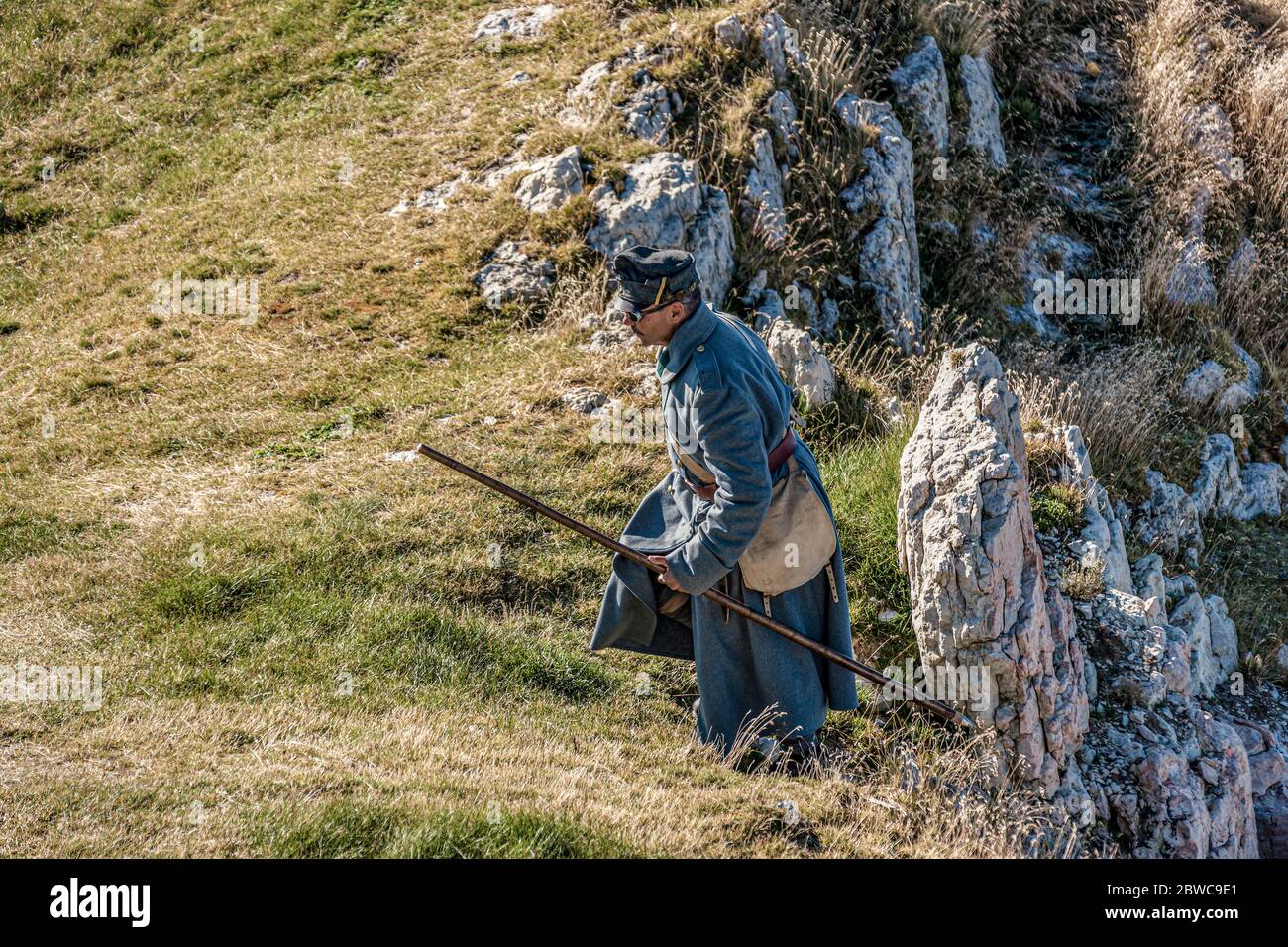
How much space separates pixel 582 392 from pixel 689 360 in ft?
13.4

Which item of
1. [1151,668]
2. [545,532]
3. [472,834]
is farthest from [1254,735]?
[472,834]

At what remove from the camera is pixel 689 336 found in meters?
4.99

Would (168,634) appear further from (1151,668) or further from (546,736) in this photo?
(1151,668)

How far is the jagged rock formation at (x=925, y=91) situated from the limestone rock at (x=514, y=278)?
5111 millimetres

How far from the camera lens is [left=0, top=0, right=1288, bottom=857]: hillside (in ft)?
17.5

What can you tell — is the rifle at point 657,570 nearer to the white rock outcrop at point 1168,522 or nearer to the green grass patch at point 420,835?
the green grass patch at point 420,835

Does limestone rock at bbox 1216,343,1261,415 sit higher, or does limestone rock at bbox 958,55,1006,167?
limestone rock at bbox 958,55,1006,167

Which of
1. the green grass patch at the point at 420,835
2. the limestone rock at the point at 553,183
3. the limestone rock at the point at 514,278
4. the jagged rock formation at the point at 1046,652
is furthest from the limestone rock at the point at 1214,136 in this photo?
the green grass patch at the point at 420,835

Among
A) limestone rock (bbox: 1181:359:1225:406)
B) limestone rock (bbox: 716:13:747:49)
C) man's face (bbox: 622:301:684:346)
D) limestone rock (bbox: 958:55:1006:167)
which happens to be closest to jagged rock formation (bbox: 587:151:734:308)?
limestone rock (bbox: 716:13:747:49)

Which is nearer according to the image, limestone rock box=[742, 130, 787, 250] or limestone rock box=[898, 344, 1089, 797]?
limestone rock box=[898, 344, 1089, 797]

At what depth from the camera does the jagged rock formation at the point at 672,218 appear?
988 centimetres

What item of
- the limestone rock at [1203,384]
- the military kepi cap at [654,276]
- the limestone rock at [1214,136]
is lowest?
the limestone rock at [1203,384]

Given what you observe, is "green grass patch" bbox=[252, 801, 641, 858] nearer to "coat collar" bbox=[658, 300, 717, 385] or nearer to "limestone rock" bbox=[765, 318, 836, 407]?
"coat collar" bbox=[658, 300, 717, 385]

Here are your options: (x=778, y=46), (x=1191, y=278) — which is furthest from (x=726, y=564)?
(x=1191, y=278)
